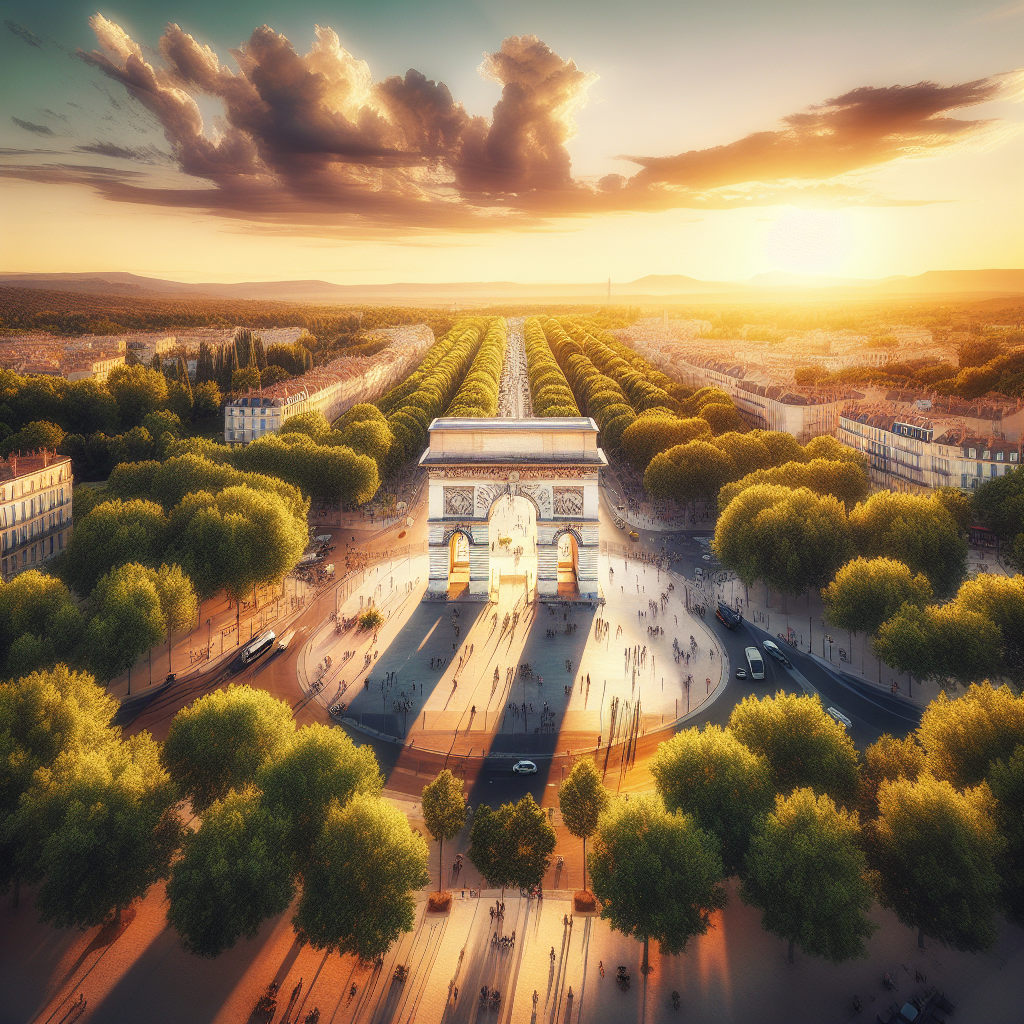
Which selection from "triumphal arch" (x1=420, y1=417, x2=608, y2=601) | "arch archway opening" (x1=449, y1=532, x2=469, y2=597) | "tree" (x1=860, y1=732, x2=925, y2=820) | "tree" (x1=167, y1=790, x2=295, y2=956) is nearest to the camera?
"tree" (x1=167, y1=790, x2=295, y2=956)

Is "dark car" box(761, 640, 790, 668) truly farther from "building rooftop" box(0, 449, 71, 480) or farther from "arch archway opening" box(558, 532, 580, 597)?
"building rooftop" box(0, 449, 71, 480)

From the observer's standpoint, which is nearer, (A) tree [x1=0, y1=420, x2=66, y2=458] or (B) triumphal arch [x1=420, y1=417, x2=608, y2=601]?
(B) triumphal arch [x1=420, y1=417, x2=608, y2=601]

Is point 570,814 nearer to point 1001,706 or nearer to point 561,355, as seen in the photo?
point 1001,706

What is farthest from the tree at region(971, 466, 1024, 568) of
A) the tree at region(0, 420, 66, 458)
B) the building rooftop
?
the tree at region(0, 420, 66, 458)

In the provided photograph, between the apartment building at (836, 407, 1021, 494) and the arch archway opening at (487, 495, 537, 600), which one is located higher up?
the apartment building at (836, 407, 1021, 494)

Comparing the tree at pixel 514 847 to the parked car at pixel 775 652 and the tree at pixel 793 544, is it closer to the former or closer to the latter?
the parked car at pixel 775 652

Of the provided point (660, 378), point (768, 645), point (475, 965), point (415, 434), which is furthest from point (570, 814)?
A: point (660, 378)

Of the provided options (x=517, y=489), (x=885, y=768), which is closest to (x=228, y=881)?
(x=885, y=768)
